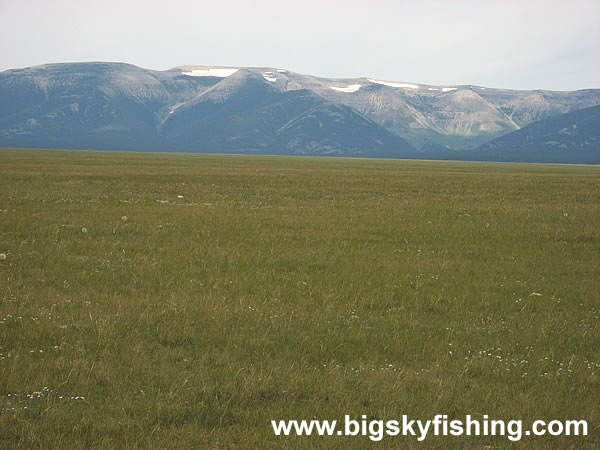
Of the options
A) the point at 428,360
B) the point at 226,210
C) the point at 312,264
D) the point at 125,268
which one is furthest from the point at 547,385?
the point at 226,210

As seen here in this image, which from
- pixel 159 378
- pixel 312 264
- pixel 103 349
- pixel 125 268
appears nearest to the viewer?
pixel 159 378

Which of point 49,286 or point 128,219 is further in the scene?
point 128,219

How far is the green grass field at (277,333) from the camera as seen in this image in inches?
244

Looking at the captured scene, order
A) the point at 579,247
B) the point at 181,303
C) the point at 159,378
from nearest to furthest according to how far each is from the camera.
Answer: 1. the point at 159,378
2. the point at 181,303
3. the point at 579,247

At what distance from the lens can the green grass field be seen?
6.21m

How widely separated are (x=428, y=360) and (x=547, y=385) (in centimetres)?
168

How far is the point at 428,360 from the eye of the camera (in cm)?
820

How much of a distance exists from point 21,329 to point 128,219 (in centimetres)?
1312

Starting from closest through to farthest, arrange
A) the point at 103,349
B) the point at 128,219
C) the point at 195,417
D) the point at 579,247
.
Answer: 1. the point at 195,417
2. the point at 103,349
3. the point at 579,247
4. the point at 128,219

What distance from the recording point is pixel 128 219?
21.2 m

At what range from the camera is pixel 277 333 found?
895 cm

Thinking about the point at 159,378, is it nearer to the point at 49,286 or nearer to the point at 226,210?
the point at 49,286

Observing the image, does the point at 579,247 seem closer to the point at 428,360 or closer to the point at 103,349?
the point at 428,360

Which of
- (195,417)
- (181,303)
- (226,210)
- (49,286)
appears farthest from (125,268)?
(226,210)
